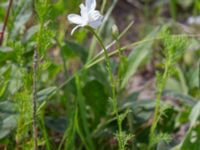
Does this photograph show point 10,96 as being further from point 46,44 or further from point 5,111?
point 46,44

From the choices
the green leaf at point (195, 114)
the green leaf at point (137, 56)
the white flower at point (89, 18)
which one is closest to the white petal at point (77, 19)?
the white flower at point (89, 18)

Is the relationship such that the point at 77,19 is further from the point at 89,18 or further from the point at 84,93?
the point at 84,93

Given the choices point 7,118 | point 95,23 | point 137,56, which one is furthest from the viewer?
point 137,56

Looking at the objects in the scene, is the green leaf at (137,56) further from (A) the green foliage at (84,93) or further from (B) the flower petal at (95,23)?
(B) the flower petal at (95,23)

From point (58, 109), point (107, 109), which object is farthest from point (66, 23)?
point (107, 109)

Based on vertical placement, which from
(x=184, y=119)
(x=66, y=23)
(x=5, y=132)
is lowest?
(x=184, y=119)

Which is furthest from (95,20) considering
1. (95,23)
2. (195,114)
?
→ (195,114)

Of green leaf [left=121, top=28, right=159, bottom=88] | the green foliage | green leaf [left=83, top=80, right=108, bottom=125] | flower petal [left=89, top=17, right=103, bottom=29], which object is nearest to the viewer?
flower petal [left=89, top=17, right=103, bottom=29]

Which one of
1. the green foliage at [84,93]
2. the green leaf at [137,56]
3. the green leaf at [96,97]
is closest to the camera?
the green foliage at [84,93]

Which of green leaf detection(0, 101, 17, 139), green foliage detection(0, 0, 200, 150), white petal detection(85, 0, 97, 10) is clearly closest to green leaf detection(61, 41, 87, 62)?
green foliage detection(0, 0, 200, 150)

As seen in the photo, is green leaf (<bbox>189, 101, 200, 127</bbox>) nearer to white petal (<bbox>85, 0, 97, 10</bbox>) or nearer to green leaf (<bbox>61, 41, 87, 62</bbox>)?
green leaf (<bbox>61, 41, 87, 62</bbox>)

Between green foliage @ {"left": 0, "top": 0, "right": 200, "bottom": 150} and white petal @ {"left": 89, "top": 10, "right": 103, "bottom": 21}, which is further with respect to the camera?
green foliage @ {"left": 0, "top": 0, "right": 200, "bottom": 150}
